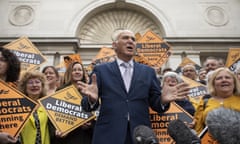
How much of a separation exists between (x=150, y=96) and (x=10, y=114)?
1.44m

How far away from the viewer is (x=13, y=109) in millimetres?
2980

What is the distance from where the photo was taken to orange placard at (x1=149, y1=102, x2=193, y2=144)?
329cm

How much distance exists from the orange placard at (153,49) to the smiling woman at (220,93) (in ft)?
9.95

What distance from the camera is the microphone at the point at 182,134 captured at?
176 centimetres

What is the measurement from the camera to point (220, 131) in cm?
182

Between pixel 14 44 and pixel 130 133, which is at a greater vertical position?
pixel 14 44

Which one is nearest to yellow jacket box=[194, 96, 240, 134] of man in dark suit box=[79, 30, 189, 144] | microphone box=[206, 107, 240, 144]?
man in dark suit box=[79, 30, 189, 144]

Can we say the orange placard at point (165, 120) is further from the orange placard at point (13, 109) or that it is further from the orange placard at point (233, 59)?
the orange placard at point (233, 59)

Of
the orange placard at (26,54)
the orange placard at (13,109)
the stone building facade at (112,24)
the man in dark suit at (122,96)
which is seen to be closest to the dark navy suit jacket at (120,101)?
the man in dark suit at (122,96)

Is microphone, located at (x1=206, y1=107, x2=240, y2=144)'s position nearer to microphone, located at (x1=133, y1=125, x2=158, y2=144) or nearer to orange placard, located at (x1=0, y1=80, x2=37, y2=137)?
microphone, located at (x1=133, y1=125, x2=158, y2=144)

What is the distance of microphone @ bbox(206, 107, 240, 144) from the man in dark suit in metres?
0.68

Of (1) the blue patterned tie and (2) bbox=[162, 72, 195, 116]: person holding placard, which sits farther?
(2) bbox=[162, 72, 195, 116]: person holding placard

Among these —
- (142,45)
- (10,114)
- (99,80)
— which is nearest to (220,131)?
(99,80)

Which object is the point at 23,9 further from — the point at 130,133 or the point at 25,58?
the point at 130,133
